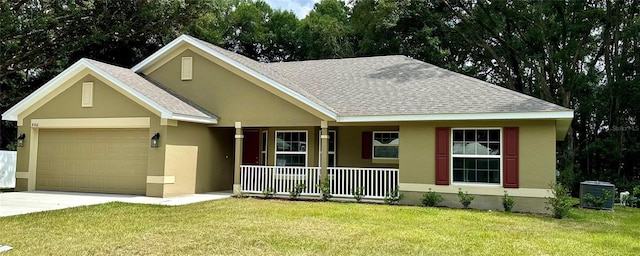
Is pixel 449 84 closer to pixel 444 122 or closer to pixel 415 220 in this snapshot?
pixel 444 122

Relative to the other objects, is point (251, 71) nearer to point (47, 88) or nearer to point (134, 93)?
point (134, 93)

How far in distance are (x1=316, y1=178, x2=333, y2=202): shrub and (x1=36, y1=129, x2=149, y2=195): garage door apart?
16.3 feet

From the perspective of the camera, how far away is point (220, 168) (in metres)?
14.9

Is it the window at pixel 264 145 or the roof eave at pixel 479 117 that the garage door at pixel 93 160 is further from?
the roof eave at pixel 479 117

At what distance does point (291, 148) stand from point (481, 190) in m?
5.83

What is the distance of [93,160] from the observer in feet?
44.3

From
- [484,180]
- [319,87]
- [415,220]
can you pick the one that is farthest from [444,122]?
[319,87]

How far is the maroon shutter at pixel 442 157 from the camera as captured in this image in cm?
1181

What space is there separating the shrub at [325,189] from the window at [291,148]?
1601 mm

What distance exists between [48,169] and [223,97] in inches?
224

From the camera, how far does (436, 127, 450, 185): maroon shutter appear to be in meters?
11.8

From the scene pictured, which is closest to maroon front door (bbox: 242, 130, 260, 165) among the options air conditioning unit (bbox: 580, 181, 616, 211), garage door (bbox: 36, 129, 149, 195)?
→ garage door (bbox: 36, 129, 149, 195)

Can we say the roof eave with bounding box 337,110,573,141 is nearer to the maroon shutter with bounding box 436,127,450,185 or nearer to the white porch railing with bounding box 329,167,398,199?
the maroon shutter with bounding box 436,127,450,185

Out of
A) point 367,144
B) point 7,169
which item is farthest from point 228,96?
point 7,169
